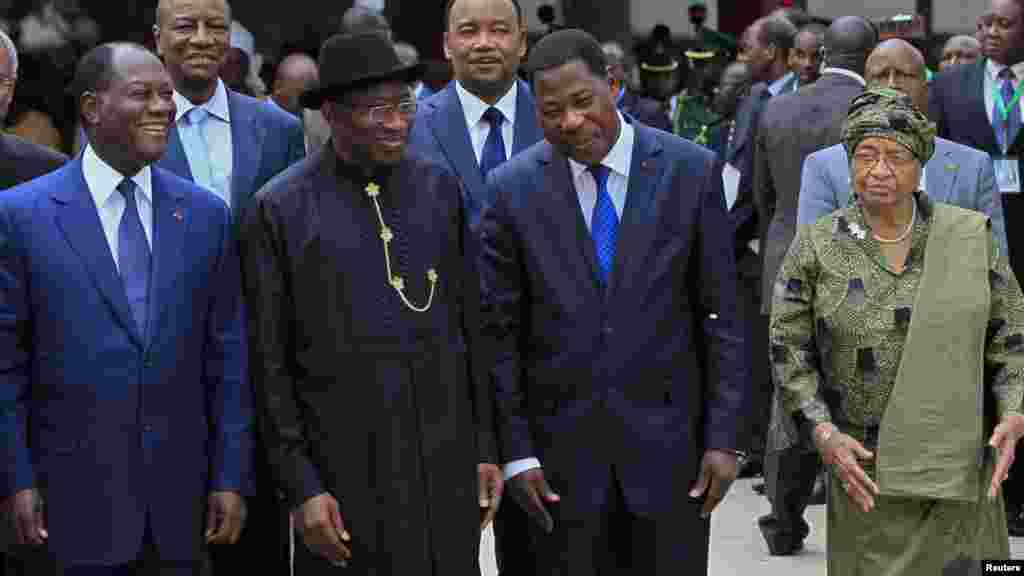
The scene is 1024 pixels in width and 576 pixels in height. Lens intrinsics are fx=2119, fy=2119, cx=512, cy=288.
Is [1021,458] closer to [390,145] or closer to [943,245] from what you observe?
[943,245]

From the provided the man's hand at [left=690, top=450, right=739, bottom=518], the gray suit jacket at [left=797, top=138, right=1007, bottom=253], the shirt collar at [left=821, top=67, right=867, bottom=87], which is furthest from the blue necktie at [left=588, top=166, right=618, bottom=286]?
the shirt collar at [left=821, top=67, right=867, bottom=87]

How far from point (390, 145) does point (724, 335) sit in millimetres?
1146

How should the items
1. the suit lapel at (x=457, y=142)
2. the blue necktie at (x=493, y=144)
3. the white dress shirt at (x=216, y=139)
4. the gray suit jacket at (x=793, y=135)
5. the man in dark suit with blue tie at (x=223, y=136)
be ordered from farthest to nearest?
the gray suit jacket at (x=793, y=135)
the blue necktie at (x=493, y=144)
the suit lapel at (x=457, y=142)
the white dress shirt at (x=216, y=139)
the man in dark suit with blue tie at (x=223, y=136)

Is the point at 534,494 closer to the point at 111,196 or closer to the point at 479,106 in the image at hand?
the point at 111,196

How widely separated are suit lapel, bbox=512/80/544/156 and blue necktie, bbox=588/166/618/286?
3.51ft

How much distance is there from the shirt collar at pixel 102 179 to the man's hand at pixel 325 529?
0.99 metres

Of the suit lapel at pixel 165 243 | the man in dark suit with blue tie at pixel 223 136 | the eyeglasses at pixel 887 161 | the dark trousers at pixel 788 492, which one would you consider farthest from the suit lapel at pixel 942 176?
the suit lapel at pixel 165 243

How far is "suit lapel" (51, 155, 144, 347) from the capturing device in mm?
5758

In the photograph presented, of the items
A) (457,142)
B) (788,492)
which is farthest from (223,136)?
(788,492)

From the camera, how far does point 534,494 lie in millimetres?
6094

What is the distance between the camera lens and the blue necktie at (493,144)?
726 cm

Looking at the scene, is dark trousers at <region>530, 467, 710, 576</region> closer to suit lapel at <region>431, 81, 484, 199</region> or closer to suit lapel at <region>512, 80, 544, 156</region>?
suit lapel at <region>431, 81, 484, 199</region>

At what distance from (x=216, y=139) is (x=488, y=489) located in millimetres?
1648

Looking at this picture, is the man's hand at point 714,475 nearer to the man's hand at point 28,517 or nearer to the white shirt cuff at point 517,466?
the white shirt cuff at point 517,466
